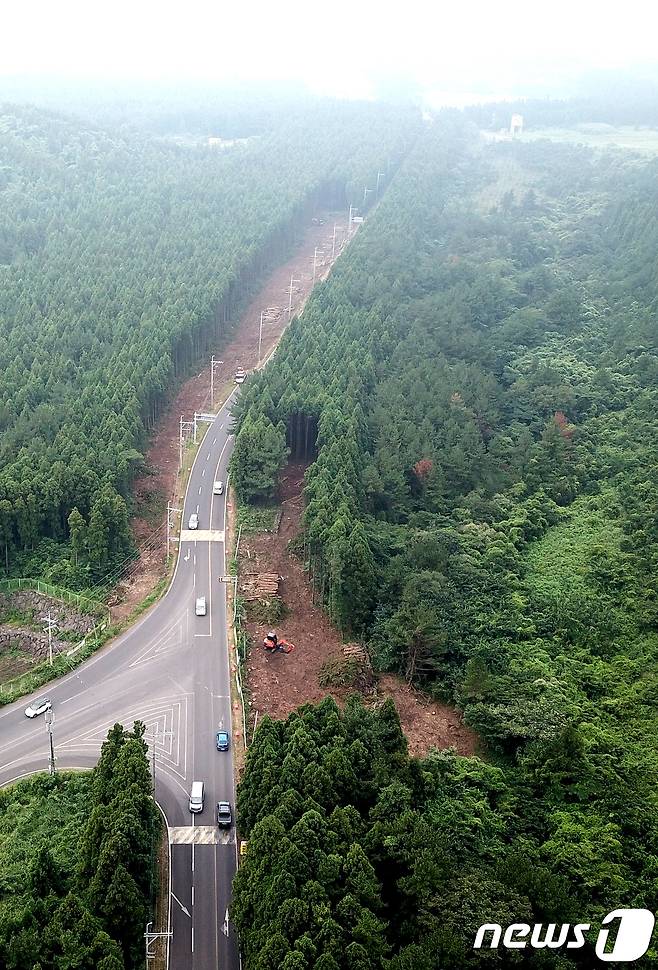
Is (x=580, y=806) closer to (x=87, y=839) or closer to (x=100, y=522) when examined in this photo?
(x=87, y=839)

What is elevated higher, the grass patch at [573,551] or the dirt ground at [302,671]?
the grass patch at [573,551]

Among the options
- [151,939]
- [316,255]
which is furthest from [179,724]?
[316,255]

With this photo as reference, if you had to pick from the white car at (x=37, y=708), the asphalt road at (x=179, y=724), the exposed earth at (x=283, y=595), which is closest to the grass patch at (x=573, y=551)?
the exposed earth at (x=283, y=595)

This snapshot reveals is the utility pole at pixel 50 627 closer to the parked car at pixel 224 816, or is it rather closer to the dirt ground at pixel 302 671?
the dirt ground at pixel 302 671

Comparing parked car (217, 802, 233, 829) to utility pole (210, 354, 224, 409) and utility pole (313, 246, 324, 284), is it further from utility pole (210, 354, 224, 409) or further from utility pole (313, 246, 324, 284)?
utility pole (313, 246, 324, 284)

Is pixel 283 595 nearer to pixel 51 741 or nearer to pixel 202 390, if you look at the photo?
pixel 51 741

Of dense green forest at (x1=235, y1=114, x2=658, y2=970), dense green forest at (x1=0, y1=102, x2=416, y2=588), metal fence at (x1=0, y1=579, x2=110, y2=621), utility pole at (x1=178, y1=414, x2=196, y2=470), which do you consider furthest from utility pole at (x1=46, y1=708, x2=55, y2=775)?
utility pole at (x1=178, y1=414, x2=196, y2=470)
